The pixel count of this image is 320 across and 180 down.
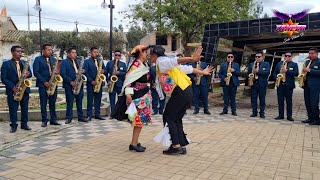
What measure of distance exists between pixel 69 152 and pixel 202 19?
17.8 metres

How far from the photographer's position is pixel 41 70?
7.88 meters

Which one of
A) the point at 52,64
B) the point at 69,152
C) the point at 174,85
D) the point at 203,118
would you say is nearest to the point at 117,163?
the point at 69,152

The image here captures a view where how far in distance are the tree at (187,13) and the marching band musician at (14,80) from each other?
15.3 meters

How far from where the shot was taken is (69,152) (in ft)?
18.4

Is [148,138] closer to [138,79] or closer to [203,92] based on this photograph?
[138,79]

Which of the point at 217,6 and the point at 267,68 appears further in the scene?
the point at 217,6

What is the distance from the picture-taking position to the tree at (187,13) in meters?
21.3

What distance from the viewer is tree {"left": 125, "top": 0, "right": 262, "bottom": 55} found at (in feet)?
69.8

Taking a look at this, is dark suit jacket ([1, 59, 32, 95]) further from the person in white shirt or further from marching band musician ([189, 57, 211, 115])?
marching band musician ([189, 57, 211, 115])

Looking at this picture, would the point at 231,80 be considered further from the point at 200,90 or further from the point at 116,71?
the point at 116,71

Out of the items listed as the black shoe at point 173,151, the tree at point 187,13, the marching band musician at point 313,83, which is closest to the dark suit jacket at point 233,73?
the marching band musician at point 313,83

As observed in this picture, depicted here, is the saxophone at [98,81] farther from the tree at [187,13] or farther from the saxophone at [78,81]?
the tree at [187,13]

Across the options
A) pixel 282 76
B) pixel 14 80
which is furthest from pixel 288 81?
pixel 14 80

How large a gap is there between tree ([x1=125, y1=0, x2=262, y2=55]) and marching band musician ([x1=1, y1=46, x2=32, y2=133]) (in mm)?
15259
